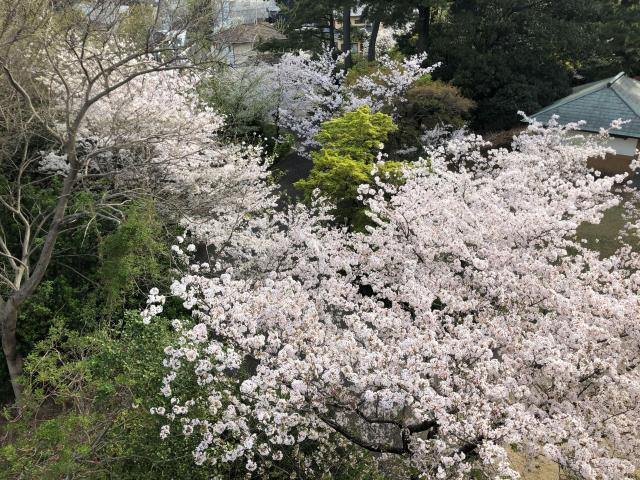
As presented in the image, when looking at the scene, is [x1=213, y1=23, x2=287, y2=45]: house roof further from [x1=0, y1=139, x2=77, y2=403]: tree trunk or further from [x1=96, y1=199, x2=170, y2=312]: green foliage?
[x1=0, y1=139, x2=77, y2=403]: tree trunk

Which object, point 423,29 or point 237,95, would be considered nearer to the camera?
point 237,95

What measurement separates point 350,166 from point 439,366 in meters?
6.58

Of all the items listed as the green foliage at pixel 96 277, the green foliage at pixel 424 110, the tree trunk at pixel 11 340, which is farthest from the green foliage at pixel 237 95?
the tree trunk at pixel 11 340

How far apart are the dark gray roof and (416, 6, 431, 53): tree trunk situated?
575 centimetres

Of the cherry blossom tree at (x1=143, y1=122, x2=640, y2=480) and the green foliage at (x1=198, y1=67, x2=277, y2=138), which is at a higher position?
the green foliage at (x1=198, y1=67, x2=277, y2=138)

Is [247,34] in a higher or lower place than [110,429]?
higher

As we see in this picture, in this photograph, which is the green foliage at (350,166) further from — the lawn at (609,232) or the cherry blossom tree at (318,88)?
the lawn at (609,232)

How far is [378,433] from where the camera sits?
6.11 meters

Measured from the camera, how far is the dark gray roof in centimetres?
1655

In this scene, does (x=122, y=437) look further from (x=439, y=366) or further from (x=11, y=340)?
(x=439, y=366)

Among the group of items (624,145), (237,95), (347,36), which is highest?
(347,36)

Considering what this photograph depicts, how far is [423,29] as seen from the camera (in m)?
21.0

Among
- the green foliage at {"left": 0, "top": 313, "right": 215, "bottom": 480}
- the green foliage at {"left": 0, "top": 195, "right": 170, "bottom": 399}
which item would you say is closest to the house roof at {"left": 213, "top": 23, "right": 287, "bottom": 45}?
the green foliage at {"left": 0, "top": 195, "right": 170, "bottom": 399}

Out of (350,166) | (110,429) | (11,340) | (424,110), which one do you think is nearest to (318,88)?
(424,110)
